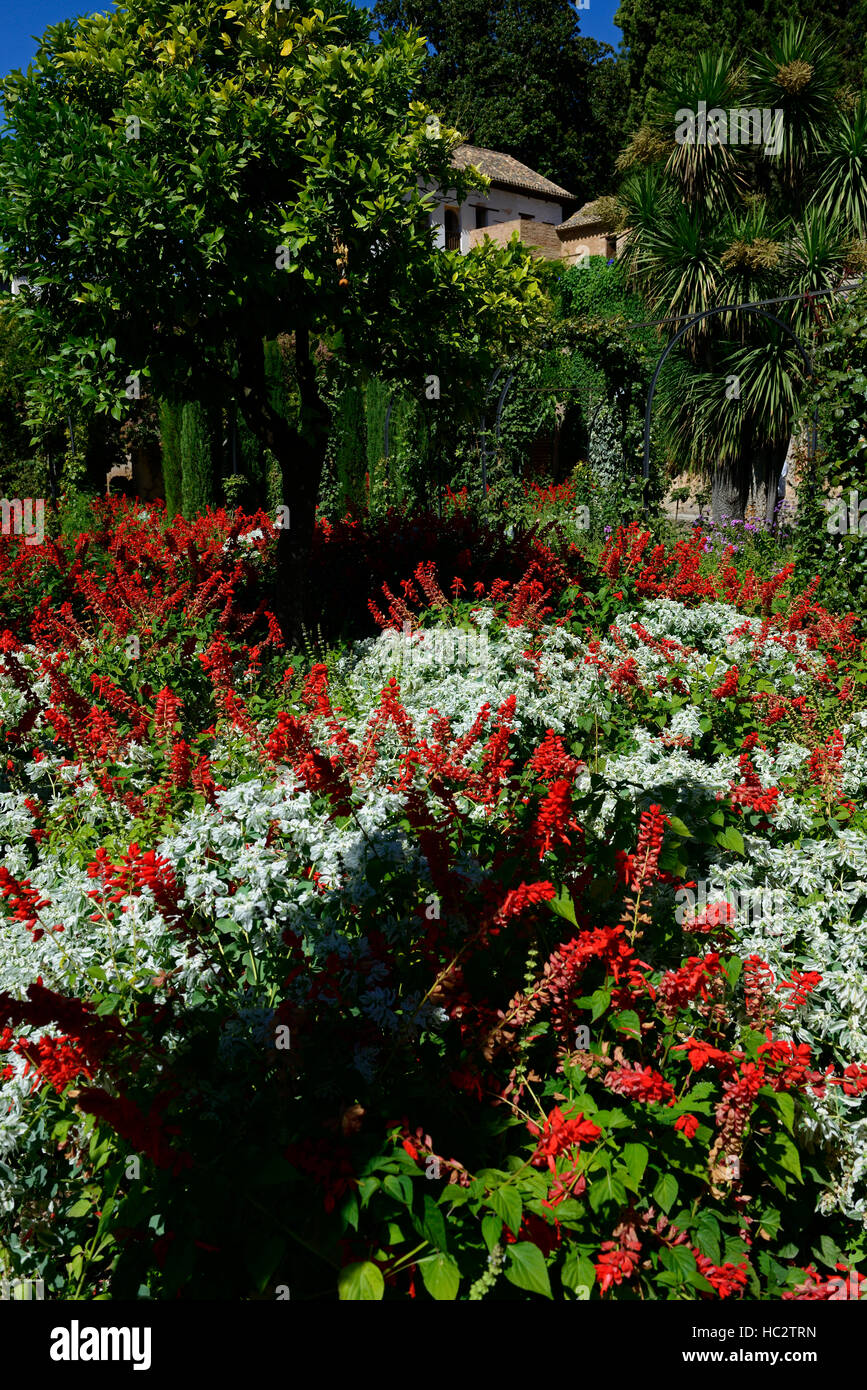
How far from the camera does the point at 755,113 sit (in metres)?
14.8

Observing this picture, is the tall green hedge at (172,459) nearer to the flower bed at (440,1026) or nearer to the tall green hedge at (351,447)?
the tall green hedge at (351,447)

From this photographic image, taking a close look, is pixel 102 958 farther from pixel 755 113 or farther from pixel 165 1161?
pixel 755 113

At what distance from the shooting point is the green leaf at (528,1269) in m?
1.38

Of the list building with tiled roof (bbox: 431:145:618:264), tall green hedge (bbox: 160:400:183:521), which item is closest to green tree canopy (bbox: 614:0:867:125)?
building with tiled roof (bbox: 431:145:618:264)

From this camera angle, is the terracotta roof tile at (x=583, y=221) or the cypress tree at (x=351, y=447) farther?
the terracotta roof tile at (x=583, y=221)

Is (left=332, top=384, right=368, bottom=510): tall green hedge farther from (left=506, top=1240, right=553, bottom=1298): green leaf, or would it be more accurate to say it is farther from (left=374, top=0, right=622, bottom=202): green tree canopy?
(left=374, top=0, right=622, bottom=202): green tree canopy

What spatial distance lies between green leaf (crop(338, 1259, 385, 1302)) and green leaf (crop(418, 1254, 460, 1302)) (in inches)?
2.7

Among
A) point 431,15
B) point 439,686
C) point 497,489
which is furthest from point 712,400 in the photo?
point 431,15

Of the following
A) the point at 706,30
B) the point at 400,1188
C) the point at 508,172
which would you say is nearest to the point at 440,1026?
the point at 400,1188

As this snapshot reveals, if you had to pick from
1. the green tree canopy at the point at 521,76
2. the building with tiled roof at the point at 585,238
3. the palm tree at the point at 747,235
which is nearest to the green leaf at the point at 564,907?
the palm tree at the point at 747,235

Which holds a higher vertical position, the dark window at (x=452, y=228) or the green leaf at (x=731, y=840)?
the dark window at (x=452, y=228)

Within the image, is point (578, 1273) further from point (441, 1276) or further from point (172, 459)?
point (172, 459)

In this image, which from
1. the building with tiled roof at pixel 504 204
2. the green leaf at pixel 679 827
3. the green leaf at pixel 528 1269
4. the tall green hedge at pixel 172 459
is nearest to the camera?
the green leaf at pixel 528 1269
